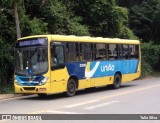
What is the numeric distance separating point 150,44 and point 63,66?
19.8 meters

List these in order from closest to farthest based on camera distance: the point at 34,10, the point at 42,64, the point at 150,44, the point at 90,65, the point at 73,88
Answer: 1. the point at 42,64
2. the point at 73,88
3. the point at 90,65
4. the point at 34,10
5. the point at 150,44

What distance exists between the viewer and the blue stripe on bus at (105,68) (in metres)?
18.0

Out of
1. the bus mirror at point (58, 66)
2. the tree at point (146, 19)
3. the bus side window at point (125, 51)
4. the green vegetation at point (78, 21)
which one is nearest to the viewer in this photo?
the bus mirror at point (58, 66)

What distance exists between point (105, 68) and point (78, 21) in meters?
8.97

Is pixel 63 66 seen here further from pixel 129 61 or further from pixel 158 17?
pixel 158 17

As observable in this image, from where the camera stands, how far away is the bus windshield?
1662 centimetres

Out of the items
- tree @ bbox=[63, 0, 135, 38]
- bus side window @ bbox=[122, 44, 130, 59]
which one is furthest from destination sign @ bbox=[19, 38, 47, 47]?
tree @ bbox=[63, 0, 135, 38]

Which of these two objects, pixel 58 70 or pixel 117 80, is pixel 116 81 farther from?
pixel 58 70

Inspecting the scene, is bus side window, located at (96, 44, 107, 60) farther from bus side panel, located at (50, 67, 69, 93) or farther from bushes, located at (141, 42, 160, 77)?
bushes, located at (141, 42, 160, 77)

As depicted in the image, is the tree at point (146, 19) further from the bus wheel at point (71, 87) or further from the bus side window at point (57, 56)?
the bus side window at point (57, 56)

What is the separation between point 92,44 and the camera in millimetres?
19531

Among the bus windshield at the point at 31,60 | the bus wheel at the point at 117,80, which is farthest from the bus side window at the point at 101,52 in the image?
the bus windshield at the point at 31,60

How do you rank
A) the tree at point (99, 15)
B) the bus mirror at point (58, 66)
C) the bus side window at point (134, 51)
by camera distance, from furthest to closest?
the tree at point (99, 15) → the bus side window at point (134, 51) → the bus mirror at point (58, 66)

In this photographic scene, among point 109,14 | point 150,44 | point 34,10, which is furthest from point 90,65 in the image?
point 150,44
